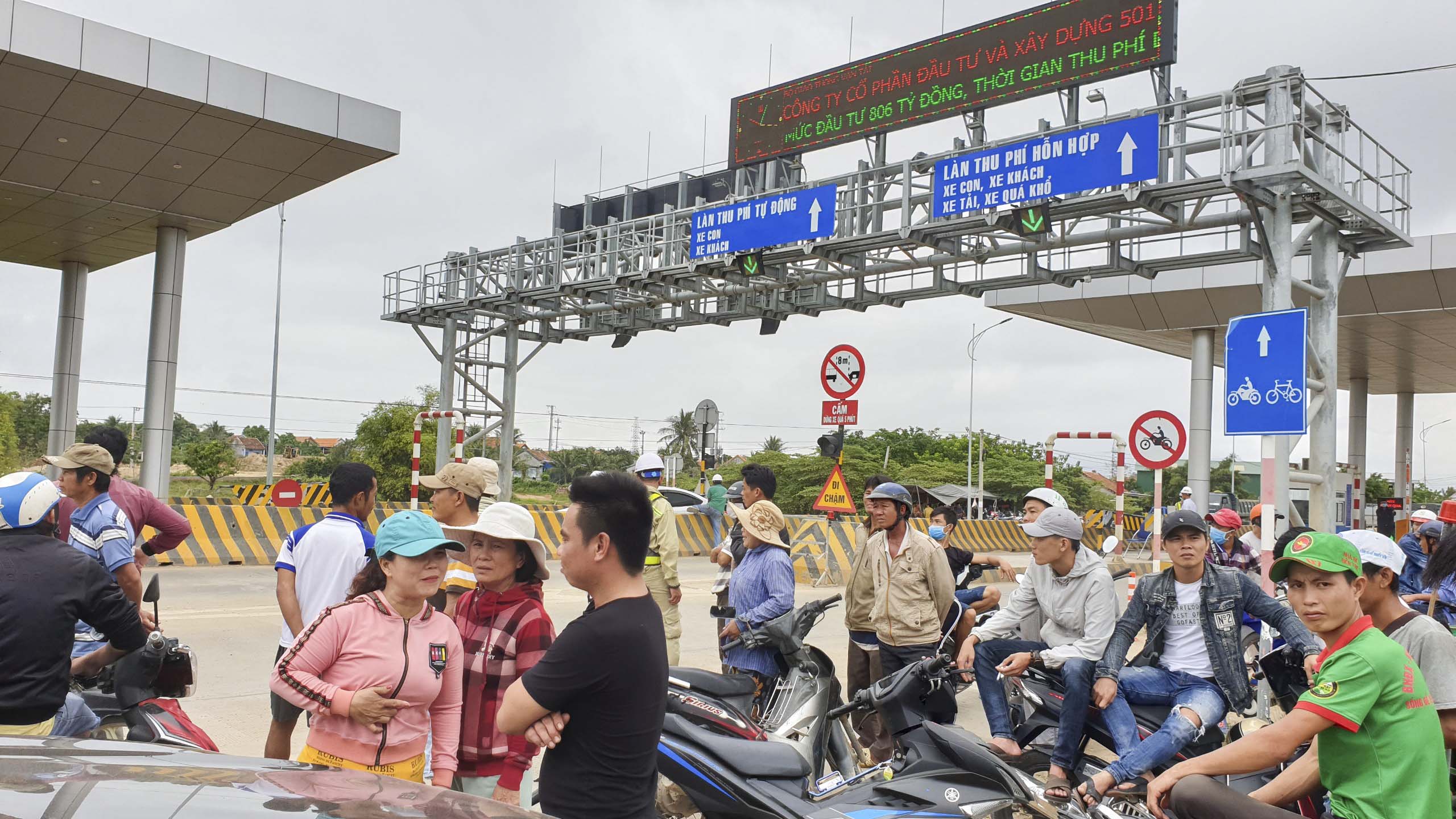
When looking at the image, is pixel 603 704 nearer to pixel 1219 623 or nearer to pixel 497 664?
pixel 497 664

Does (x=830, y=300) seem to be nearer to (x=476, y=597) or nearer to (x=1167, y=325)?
(x=1167, y=325)

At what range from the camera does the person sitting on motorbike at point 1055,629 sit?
16.0ft

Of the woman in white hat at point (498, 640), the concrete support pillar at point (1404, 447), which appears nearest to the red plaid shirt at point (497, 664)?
the woman in white hat at point (498, 640)

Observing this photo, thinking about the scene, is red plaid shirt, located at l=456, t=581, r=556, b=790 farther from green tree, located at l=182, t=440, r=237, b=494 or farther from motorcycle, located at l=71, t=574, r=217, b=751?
green tree, located at l=182, t=440, r=237, b=494

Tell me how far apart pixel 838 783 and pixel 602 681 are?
2.02 metres

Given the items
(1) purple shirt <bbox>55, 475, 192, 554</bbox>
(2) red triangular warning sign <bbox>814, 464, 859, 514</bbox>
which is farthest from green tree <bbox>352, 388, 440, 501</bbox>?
(1) purple shirt <bbox>55, 475, 192, 554</bbox>

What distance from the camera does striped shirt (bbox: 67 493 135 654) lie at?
16.1 feet

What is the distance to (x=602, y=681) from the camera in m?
2.52

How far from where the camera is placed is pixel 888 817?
368cm

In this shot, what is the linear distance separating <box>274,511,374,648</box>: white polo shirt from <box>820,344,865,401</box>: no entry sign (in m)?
6.41

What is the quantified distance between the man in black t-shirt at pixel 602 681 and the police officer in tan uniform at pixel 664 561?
12.8ft

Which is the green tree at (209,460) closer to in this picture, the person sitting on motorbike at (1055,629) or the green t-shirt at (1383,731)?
the person sitting on motorbike at (1055,629)

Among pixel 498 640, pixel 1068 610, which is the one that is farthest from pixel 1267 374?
pixel 498 640

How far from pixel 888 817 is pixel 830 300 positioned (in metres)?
14.8
